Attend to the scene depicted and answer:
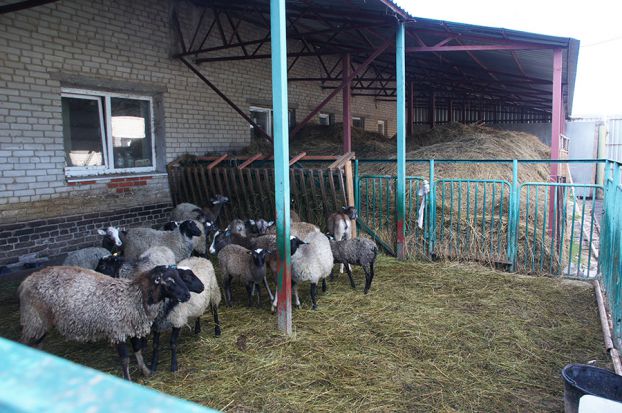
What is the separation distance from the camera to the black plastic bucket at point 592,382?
3155 millimetres

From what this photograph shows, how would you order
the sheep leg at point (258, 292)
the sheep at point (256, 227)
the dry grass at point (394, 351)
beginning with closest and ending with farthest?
1. the dry grass at point (394, 351)
2. the sheep leg at point (258, 292)
3. the sheep at point (256, 227)

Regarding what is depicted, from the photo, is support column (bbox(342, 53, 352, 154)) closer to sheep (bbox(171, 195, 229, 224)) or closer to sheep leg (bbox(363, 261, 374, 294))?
sheep (bbox(171, 195, 229, 224))

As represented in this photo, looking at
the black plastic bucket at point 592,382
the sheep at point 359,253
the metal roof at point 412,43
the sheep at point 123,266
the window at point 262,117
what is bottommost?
the black plastic bucket at point 592,382

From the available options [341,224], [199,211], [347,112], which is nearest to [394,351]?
[341,224]

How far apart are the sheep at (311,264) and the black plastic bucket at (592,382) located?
9.86 feet

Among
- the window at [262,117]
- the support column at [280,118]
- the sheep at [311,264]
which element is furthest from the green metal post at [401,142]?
the window at [262,117]

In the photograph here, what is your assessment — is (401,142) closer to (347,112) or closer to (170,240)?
(347,112)

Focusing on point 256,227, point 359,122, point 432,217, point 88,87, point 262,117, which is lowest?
point 256,227

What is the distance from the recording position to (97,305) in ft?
12.9

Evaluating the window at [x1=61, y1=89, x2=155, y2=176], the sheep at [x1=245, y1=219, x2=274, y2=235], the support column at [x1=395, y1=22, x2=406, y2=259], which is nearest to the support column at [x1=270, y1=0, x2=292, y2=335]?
the sheep at [x1=245, y1=219, x2=274, y2=235]

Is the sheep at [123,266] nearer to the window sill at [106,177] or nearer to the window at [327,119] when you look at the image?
the window sill at [106,177]

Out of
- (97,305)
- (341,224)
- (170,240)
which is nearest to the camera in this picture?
(97,305)

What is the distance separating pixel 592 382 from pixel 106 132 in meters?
8.52

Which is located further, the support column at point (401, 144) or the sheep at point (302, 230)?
the support column at point (401, 144)
